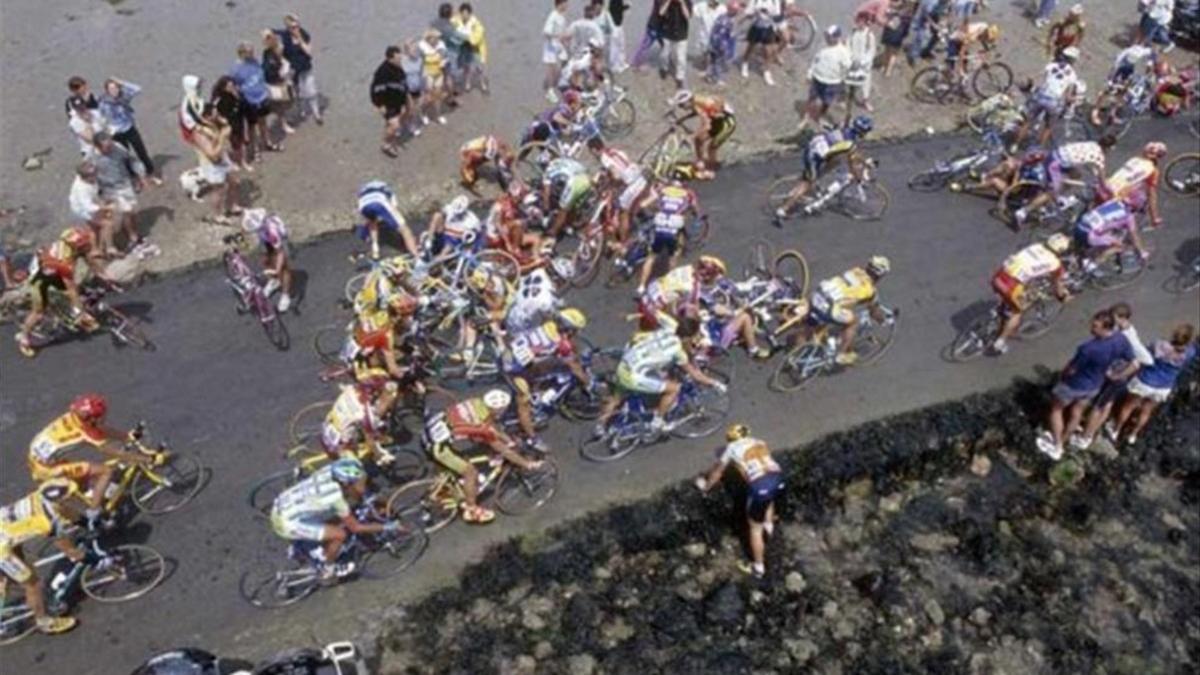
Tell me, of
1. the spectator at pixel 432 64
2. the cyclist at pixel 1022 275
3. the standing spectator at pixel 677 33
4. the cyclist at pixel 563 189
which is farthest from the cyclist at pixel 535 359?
the standing spectator at pixel 677 33

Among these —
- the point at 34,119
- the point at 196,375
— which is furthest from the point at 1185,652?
the point at 34,119

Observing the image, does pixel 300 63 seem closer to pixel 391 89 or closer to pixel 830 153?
pixel 391 89

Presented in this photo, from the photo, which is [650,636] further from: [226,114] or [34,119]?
[34,119]

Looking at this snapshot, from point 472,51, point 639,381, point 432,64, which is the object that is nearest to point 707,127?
point 472,51

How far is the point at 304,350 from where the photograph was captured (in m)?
14.8

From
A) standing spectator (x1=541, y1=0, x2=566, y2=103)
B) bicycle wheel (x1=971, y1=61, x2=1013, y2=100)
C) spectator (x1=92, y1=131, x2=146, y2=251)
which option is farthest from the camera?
bicycle wheel (x1=971, y1=61, x2=1013, y2=100)

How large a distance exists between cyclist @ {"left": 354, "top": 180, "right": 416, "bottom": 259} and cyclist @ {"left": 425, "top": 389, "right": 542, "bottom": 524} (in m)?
4.01

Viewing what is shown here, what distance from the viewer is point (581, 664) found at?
1179cm

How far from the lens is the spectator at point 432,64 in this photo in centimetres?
1838

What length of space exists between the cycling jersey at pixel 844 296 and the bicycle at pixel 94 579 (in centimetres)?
834

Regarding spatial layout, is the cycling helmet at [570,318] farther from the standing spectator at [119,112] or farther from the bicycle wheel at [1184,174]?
the bicycle wheel at [1184,174]

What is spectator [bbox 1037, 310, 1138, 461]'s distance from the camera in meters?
13.3

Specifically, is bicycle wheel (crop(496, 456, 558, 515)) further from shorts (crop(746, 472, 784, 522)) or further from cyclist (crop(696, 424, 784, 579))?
shorts (crop(746, 472, 784, 522))

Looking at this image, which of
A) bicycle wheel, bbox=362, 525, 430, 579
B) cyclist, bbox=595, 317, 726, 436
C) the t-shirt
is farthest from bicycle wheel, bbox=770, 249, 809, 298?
bicycle wheel, bbox=362, 525, 430, 579
